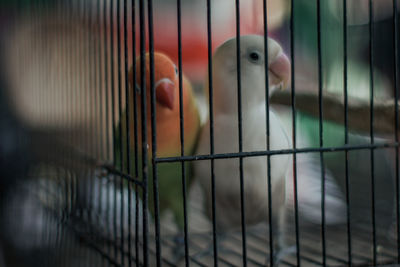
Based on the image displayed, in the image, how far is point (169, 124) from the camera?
627 mm

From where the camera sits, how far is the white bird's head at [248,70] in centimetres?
60

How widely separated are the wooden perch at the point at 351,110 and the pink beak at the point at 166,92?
0.23 metres

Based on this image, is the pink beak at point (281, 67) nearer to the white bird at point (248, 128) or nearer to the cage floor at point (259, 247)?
the white bird at point (248, 128)

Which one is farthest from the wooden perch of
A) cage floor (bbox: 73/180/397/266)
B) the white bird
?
cage floor (bbox: 73/180/397/266)

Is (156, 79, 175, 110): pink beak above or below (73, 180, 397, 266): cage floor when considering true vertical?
above

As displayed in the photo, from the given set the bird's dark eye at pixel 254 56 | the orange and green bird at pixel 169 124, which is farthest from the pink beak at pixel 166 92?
the bird's dark eye at pixel 254 56

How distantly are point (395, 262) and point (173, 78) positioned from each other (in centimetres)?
41

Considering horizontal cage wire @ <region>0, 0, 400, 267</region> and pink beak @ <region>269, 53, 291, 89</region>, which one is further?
pink beak @ <region>269, 53, 291, 89</region>

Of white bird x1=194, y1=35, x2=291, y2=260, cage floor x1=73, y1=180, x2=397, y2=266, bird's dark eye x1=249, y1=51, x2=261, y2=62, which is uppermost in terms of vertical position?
bird's dark eye x1=249, y1=51, x2=261, y2=62

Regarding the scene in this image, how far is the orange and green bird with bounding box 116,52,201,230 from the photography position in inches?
22.3

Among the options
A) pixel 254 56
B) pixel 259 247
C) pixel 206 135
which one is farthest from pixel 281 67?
pixel 259 247

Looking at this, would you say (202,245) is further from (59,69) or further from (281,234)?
(59,69)

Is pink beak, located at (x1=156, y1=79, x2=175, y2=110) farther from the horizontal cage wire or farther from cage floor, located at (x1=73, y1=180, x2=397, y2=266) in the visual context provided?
cage floor, located at (x1=73, y1=180, x2=397, y2=266)

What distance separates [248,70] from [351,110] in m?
0.23
